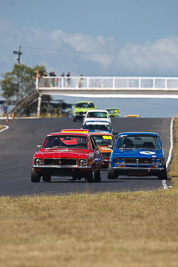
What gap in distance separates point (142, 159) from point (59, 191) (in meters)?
5.05

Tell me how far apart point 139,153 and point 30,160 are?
1197cm

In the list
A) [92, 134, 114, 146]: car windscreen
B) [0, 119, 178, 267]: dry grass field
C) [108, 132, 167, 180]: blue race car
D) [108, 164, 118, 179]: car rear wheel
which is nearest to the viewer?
[0, 119, 178, 267]: dry grass field

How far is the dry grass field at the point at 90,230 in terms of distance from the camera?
7.73 metres

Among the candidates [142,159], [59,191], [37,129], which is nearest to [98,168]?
[142,159]

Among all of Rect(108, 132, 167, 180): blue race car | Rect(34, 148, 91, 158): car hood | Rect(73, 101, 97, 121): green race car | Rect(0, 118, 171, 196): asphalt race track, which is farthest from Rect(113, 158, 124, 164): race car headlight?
Rect(73, 101, 97, 121): green race car

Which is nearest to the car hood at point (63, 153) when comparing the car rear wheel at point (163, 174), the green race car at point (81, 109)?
the car rear wheel at point (163, 174)

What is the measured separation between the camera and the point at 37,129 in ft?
176

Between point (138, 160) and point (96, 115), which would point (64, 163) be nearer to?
point (138, 160)

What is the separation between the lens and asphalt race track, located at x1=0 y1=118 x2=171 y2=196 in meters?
18.4

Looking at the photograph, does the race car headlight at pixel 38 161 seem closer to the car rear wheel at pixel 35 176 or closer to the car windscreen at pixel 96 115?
the car rear wheel at pixel 35 176

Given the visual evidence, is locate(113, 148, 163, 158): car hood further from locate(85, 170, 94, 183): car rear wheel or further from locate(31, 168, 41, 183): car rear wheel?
locate(31, 168, 41, 183): car rear wheel

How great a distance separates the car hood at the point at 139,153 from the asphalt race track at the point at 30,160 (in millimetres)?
816

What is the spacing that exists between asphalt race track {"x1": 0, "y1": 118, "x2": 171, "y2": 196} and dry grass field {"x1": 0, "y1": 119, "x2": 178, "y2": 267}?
3036mm

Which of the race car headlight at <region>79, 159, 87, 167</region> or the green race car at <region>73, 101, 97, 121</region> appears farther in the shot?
the green race car at <region>73, 101, 97, 121</region>
